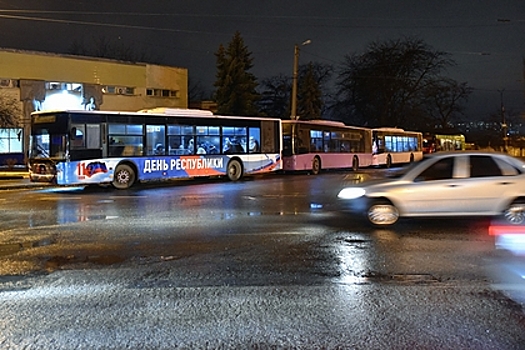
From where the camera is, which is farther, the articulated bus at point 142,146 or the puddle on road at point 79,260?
the articulated bus at point 142,146

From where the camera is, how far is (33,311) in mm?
6035

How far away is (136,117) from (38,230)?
11563 millimetres

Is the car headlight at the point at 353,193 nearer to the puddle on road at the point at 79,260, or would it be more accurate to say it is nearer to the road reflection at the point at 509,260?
the road reflection at the point at 509,260

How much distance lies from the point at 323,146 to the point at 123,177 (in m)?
14.8

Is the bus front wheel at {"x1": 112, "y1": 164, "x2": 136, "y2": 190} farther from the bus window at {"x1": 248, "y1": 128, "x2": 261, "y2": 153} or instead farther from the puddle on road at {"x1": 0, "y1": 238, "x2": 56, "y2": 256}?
the puddle on road at {"x1": 0, "y1": 238, "x2": 56, "y2": 256}

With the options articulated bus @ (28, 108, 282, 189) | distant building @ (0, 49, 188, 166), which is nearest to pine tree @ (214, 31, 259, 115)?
distant building @ (0, 49, 188, 166)

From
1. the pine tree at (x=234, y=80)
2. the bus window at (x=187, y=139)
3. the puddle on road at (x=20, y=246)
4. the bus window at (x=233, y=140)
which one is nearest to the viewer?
the puddle on road at (x=20, y=246)

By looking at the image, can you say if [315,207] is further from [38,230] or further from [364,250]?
[38,230]

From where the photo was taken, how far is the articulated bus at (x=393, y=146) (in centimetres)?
4116

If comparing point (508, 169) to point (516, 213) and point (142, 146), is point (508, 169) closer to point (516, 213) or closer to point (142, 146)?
point (516, 213)

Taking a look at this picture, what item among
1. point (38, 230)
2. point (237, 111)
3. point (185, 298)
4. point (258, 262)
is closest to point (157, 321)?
point (185, 298)

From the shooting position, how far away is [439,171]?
11352 millimetres

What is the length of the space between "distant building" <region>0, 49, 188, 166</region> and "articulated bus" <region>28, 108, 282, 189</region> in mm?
17884

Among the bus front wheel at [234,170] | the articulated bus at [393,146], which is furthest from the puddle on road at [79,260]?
the articulated bus at [393,146]
